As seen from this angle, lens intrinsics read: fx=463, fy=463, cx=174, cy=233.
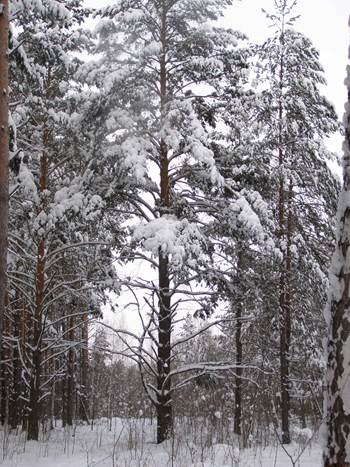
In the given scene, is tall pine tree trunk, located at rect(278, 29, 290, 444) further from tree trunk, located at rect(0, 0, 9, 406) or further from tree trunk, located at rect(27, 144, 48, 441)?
tree trunk, located at rect(0, 0, 9, 406)

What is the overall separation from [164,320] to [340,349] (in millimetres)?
7953

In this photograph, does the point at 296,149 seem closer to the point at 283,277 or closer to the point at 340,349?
the point at 283,277

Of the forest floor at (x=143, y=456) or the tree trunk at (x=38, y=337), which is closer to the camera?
the forest floor at (x=143, y=456)

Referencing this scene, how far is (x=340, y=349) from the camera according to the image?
6.13 ft

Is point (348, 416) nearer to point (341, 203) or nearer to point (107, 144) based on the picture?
point (341, 203)

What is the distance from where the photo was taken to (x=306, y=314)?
1412 cm

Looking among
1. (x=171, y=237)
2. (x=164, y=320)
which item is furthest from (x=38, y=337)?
(x=171, y=237)

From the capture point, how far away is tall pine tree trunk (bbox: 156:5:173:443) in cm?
927

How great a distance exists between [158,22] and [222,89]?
6.86 feet

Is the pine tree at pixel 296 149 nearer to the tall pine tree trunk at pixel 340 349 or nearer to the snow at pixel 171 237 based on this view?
the snow at pixel 171 237

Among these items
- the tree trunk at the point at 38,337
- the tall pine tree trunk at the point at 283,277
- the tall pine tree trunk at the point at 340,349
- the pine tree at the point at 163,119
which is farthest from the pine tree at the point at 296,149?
the tall pine tree trunk at the point at 340,349

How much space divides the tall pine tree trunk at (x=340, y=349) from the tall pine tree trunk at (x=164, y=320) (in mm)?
6786

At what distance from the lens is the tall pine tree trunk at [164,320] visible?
927cm

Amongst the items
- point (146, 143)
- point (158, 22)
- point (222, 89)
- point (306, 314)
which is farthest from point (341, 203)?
point (306, 314)
